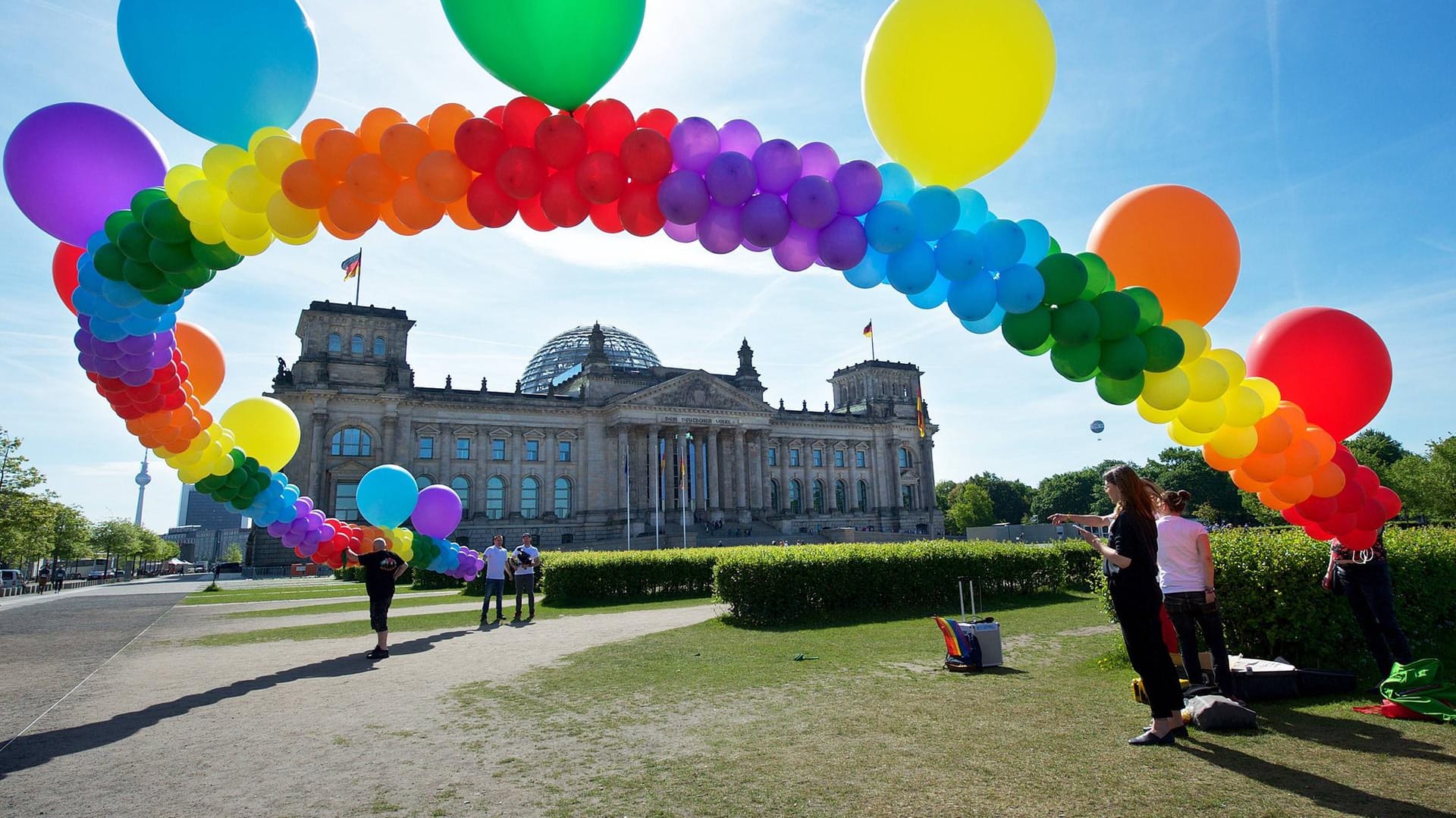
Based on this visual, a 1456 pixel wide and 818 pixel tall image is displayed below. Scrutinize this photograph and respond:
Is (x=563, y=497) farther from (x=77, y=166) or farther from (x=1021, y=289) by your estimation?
(x=1021, y=289)

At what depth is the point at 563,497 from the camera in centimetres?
6241

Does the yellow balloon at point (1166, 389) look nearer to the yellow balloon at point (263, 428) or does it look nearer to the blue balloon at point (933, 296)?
the blue balloon at point (933, 296)

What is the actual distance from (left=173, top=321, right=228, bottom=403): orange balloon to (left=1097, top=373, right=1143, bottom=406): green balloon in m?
13.7

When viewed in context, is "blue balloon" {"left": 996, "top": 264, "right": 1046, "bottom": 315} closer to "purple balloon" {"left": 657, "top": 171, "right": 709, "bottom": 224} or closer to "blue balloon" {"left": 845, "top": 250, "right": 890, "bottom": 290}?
"blue balloon" {"left": 845, "top": 250, "right": 890, "bottom": 290}

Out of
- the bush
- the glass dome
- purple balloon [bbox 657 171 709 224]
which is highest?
the glass dome

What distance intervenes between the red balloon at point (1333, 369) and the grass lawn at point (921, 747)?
302cm

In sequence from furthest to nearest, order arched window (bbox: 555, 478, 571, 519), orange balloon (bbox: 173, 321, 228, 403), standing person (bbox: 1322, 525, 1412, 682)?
arched window (bbox: 555, 478, 571, 519), orange balloon (bbox: 173, 321, 228, 403), standing person (bbox: 1322, 525, 1412, 682)

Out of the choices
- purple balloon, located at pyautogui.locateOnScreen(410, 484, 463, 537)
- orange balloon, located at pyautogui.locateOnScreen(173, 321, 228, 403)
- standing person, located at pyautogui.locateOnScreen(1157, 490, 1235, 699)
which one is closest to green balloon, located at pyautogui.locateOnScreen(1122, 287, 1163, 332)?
standing person, located at pyautogui.locateOnScreen(1157, 490, 1235, 699)

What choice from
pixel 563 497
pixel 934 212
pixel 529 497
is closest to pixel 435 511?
pixel 934 212

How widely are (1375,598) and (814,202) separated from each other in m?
7.11

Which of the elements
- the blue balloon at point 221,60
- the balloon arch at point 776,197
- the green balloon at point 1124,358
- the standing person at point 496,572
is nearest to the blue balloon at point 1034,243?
the balloon arch at point 776,197

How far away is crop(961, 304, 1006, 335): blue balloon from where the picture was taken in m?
7.26

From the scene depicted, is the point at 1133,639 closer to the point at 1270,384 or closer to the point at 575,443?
the point at 1270,384

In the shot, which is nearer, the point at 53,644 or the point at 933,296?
the point at 933,296
